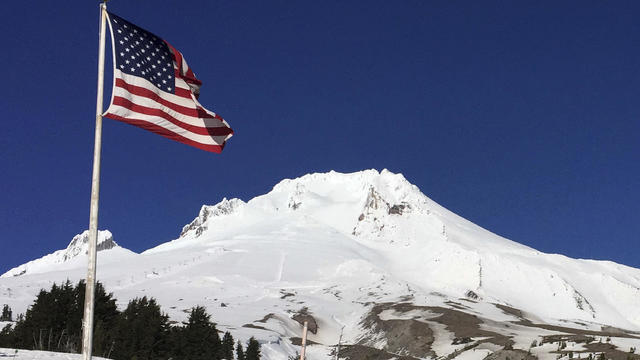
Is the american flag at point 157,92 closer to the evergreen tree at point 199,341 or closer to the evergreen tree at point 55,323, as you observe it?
the evergreen tree at point 55,323

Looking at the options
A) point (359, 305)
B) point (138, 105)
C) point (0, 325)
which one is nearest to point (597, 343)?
point (0, 325)

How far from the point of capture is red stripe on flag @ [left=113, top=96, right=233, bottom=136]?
1658cm

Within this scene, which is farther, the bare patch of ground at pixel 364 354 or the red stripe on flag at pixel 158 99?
the bare patch of ground at pixel 364 354

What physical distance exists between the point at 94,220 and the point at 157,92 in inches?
152

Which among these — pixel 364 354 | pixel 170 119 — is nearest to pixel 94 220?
pixel 170 119

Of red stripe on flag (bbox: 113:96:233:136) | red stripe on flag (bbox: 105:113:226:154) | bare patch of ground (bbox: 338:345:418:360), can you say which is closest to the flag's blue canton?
red stripe on flag (bbox: 113:96:233:136)

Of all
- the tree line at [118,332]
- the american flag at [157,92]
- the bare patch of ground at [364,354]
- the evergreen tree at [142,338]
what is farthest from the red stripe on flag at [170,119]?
the bare patch of ground at [364,354]

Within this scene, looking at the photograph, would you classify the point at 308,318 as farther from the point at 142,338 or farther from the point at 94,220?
the point at 94,220

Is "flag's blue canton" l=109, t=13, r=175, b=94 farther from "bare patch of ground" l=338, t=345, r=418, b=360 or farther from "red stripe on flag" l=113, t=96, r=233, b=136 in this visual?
"bare patch of ground" l=338, t=345, r=418, b=360

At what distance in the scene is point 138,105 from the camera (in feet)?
55.6

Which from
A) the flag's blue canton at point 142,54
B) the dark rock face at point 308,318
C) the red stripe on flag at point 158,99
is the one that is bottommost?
the dark rock face at point 308,318

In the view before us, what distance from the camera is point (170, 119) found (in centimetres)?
1783

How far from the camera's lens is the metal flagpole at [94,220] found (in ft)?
49.5

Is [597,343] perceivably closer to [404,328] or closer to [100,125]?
[404,328]
